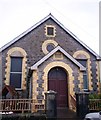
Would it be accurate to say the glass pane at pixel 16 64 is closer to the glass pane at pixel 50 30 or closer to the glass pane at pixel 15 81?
the glass pane at pixel 15 81

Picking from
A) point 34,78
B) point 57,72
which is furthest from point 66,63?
point 34,78

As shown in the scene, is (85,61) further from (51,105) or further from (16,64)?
(51,105)

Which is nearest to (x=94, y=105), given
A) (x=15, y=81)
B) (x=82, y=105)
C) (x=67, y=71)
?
(x=82, y=105)

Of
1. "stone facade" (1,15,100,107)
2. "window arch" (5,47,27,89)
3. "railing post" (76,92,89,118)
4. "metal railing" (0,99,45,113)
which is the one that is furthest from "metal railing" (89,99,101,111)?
"window arch" (5,47,27,89)

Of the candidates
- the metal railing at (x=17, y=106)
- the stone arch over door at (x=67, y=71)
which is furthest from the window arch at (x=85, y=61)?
the metal railing at (x=17, y=106)

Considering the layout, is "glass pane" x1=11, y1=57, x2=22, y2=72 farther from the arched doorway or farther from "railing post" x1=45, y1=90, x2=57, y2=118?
"railing post" x1=45, y1=90, x2=57, y2=118

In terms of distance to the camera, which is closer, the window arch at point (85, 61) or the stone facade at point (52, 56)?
the stone facade at point (52, 56)

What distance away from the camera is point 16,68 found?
20.2 m

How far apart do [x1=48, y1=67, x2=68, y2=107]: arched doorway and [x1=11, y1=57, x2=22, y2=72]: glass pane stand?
3630 mm

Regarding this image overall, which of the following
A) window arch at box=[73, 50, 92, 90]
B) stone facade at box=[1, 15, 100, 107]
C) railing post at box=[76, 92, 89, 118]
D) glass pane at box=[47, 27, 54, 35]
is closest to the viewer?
railing post at box=[76, 92, 89, 118]

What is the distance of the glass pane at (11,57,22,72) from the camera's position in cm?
2019

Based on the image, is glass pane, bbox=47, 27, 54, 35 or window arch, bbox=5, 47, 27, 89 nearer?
window arch, bbox=5, 47, 27, 89

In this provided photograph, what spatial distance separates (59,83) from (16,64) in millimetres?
4597

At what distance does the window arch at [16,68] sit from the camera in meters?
19.8
